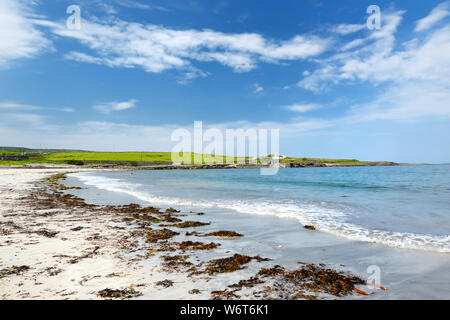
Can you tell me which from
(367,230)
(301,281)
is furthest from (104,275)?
(367,230)

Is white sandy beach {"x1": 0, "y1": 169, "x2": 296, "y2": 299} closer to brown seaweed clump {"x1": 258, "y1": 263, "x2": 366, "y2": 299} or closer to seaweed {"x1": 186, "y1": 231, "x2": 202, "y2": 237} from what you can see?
brown seaweed clump {"x1": 258, "y1": 263, "x2": 366, "y2": 299}

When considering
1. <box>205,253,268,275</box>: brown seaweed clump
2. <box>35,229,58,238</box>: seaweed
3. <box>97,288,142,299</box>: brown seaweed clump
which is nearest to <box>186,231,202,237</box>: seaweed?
<box>205,253,268,275</box>: brown seaweed clump

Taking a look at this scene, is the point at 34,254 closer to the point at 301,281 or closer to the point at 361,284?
Result: the point at 301,281

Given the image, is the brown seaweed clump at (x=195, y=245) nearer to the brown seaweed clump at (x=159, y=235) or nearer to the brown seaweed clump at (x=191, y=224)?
the brown seaweed clump at (x=159, y=235)

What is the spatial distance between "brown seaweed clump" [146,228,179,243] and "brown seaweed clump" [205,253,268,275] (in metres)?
2.86

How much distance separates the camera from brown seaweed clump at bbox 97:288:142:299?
14.0 feet

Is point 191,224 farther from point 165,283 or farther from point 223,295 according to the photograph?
point 223,295

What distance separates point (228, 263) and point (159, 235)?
364 centimetres

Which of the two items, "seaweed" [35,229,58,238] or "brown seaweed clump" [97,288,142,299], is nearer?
"brown seaweed clump" [97,288,142,299]

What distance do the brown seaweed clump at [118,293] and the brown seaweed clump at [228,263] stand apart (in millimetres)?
1705

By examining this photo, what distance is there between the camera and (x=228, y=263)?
19.4 feet

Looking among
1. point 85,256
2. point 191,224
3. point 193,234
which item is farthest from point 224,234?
point 85,256

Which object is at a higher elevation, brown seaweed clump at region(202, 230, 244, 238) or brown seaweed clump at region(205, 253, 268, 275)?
brown seaweed clump at region(205, 253, 268, 275)
